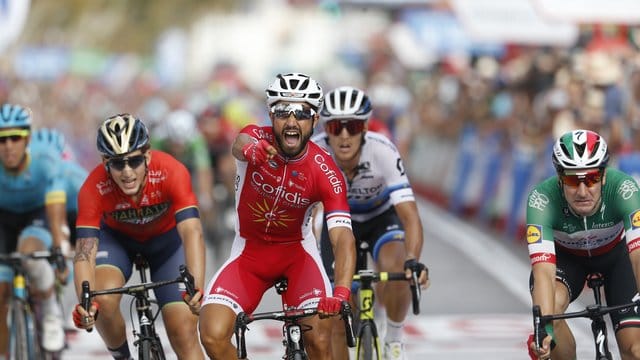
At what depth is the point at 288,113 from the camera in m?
8.14

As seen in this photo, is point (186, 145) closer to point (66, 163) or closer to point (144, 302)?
point (66, 163)

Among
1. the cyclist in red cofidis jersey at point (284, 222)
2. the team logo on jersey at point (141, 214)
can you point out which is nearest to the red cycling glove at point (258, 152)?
the cyclist in red cofidis jersey at point (284, 222)

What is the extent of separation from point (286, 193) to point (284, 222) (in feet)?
0.76

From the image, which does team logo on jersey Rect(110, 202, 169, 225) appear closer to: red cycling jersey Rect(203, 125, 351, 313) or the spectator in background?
red cycling jersey Rect(203, 125, 351, 313)

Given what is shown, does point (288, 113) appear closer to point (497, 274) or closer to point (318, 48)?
point (497, 274)

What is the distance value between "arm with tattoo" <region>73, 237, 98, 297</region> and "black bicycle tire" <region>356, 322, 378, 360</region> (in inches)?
71.0

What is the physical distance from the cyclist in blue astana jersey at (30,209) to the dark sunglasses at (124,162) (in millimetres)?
1800

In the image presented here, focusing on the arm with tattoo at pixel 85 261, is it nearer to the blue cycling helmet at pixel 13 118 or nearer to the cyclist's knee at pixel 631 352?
the blue cycling helmet at pixel 13 118

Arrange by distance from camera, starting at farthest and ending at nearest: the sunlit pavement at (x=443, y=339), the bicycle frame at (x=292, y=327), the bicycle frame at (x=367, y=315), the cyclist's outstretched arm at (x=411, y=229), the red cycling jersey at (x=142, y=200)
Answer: the sunlit pavement at (x=443, y=339) < the cyclist's outstretched arm at (x=411, y=229) < the bicycle frame at (x=367, y=315) < the red cycling jersey at (x=142, y=200) < the bicycle frame at (x=292, y=327)

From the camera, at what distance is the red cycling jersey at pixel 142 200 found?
28.5 feet

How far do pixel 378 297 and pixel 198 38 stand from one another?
253ft

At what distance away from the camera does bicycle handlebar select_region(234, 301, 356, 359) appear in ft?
25.2

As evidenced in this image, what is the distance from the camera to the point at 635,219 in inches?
314

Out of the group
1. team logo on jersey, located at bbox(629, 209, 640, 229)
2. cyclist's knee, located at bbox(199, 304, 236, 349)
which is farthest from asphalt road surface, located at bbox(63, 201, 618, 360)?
cyclist's knee, located at bbox(199, 304, 236, 349)
